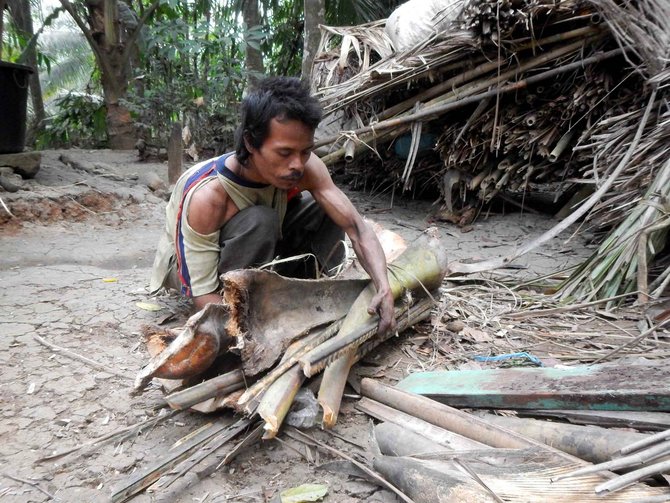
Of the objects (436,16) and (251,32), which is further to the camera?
(251,32)

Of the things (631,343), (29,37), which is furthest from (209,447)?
(29,37)

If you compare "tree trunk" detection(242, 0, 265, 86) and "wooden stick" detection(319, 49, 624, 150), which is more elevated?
"tree trunk" detection(242, 0, 265, 86)

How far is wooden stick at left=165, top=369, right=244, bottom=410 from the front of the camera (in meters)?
1.47

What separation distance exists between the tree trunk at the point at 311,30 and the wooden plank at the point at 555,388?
411cm

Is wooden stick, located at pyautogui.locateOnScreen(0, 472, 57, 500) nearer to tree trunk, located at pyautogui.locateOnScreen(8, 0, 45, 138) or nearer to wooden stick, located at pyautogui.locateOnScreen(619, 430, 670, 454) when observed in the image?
wooden stick, located at pyautogui.locateOnScreen(619, 430, 670, 454)

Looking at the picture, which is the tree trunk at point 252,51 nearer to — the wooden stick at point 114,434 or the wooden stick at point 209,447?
the wooden stick at point 114,434

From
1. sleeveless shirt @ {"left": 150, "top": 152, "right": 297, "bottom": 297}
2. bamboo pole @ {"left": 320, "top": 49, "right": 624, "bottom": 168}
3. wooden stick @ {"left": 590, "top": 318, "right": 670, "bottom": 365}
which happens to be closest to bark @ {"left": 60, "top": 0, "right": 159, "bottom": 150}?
bamboo pole @ {"left": 320, "top": 49, "right": 624, "bottom": 168}

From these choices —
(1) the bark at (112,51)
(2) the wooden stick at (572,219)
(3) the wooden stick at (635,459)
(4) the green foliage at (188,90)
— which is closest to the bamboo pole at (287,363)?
(3) the wooden stick at (635,459)

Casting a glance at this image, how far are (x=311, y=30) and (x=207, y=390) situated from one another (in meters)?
4.55

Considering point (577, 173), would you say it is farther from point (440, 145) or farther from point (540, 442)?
point (540, 442)

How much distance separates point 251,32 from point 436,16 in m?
2.79

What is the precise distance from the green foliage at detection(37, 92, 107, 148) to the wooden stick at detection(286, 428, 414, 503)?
23.7 feet

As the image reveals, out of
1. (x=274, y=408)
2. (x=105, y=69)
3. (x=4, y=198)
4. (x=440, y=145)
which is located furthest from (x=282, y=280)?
(x=105, y=69)

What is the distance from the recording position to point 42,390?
1.88 meters
